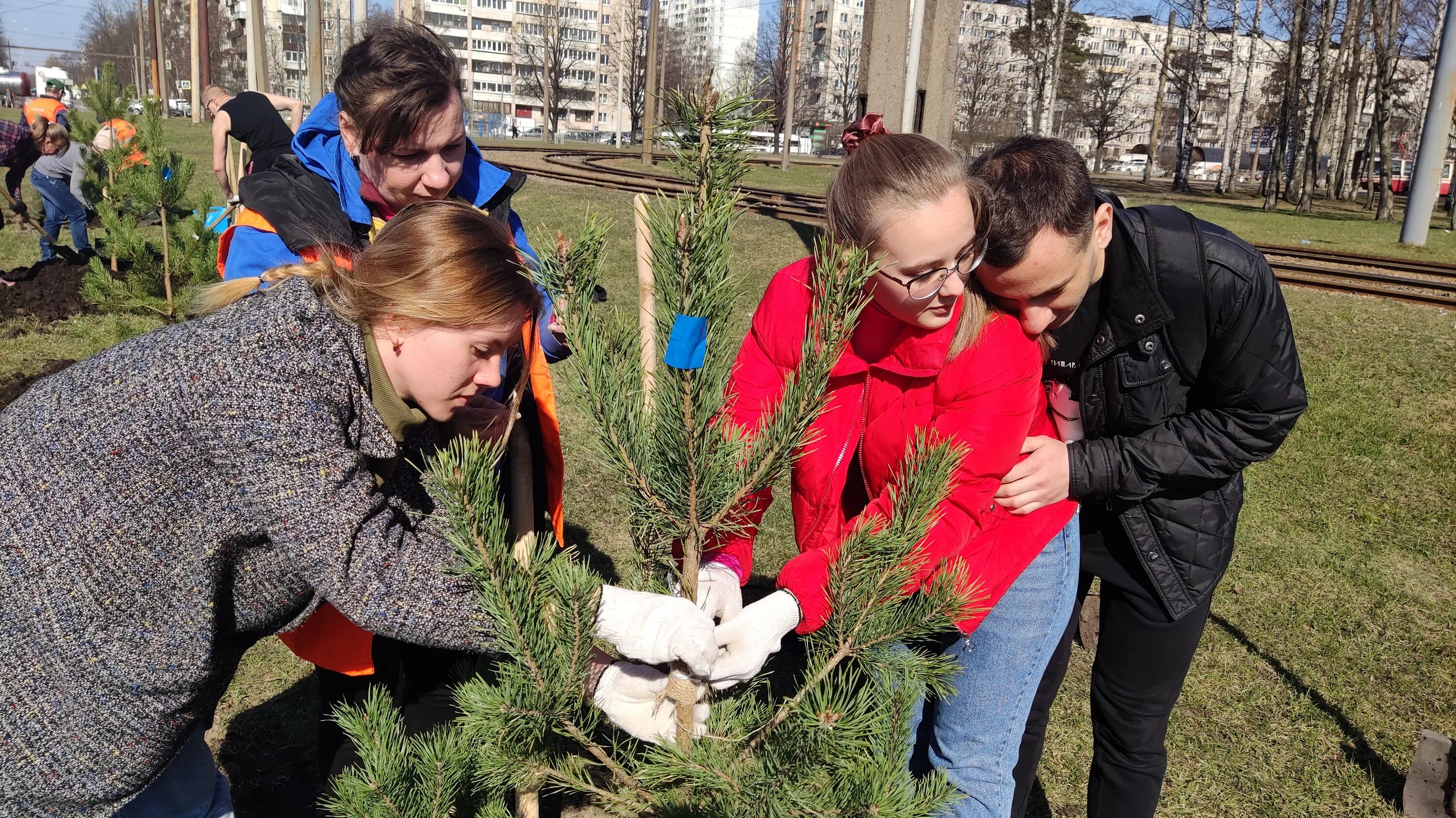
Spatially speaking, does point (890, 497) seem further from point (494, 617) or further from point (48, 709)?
point (48, 709)

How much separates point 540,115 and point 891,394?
80.3m

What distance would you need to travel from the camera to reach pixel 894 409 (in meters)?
1.60

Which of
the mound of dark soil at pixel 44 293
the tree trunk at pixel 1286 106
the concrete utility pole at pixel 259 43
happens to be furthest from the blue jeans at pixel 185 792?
the tree trunk at pixel 1286 106

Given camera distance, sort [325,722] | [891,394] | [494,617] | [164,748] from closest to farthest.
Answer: [494,617] < [164,748] < [891,394] < [325,722]

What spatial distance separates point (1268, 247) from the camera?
11.8 meters

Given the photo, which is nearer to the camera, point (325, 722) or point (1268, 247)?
point (325, 722)

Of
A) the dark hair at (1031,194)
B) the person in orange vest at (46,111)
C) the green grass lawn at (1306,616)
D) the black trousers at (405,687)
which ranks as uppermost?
the person in orange vest at (46,111)

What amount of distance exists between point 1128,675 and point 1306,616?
268 centimetres

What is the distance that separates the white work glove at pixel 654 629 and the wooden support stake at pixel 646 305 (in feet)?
0.88

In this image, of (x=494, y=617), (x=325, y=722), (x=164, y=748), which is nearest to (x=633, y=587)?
(x=494, y=617)

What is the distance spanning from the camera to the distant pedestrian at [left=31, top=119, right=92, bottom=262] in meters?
9.73

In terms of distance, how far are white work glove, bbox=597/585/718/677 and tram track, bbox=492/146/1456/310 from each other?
398 centimetres

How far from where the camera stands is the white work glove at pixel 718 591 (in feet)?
4.68

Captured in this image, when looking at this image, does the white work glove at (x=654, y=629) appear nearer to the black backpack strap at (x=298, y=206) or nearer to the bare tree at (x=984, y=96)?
the black backpack strap at (x=298, y=206)
